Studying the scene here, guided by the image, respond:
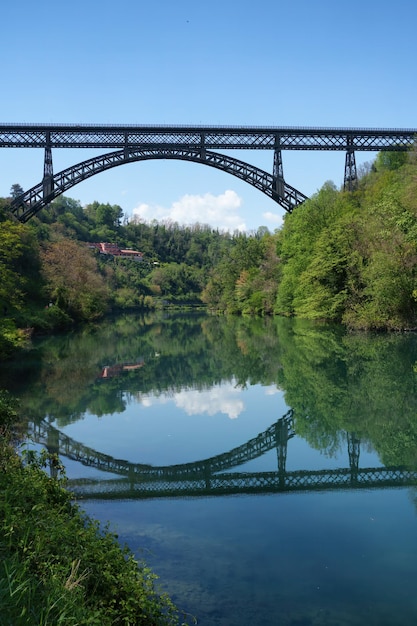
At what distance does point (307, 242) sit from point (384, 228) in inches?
570

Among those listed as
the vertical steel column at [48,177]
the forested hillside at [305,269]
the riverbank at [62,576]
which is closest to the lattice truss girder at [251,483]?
the riverbank at [62,576]

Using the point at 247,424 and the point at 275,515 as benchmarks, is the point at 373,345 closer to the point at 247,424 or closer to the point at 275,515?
the point at 247,424

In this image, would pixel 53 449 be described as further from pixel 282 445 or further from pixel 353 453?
pixel 353 453

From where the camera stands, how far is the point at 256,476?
395 inches

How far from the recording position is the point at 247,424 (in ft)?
46.2

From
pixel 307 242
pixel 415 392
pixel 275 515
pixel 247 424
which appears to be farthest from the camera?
Result: pixel 307 242

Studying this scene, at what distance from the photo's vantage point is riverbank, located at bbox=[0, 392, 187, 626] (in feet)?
13.4

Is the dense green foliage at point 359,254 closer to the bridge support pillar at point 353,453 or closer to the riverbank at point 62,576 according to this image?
the bridge support pillar at point 353,453

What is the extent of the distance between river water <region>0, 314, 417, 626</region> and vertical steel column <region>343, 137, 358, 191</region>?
25201mm

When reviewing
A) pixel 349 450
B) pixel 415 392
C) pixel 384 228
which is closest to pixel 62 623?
pixel 349 450

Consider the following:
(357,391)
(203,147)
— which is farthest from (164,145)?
(357,391)

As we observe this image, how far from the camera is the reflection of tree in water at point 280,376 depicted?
13.5 m

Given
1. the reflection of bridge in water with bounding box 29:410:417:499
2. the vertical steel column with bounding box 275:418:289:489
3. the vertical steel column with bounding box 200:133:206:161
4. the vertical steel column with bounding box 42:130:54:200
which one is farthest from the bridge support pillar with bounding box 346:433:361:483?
the vertical steel column with bounding box 42:130:54:200

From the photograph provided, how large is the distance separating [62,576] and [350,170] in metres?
44.3
